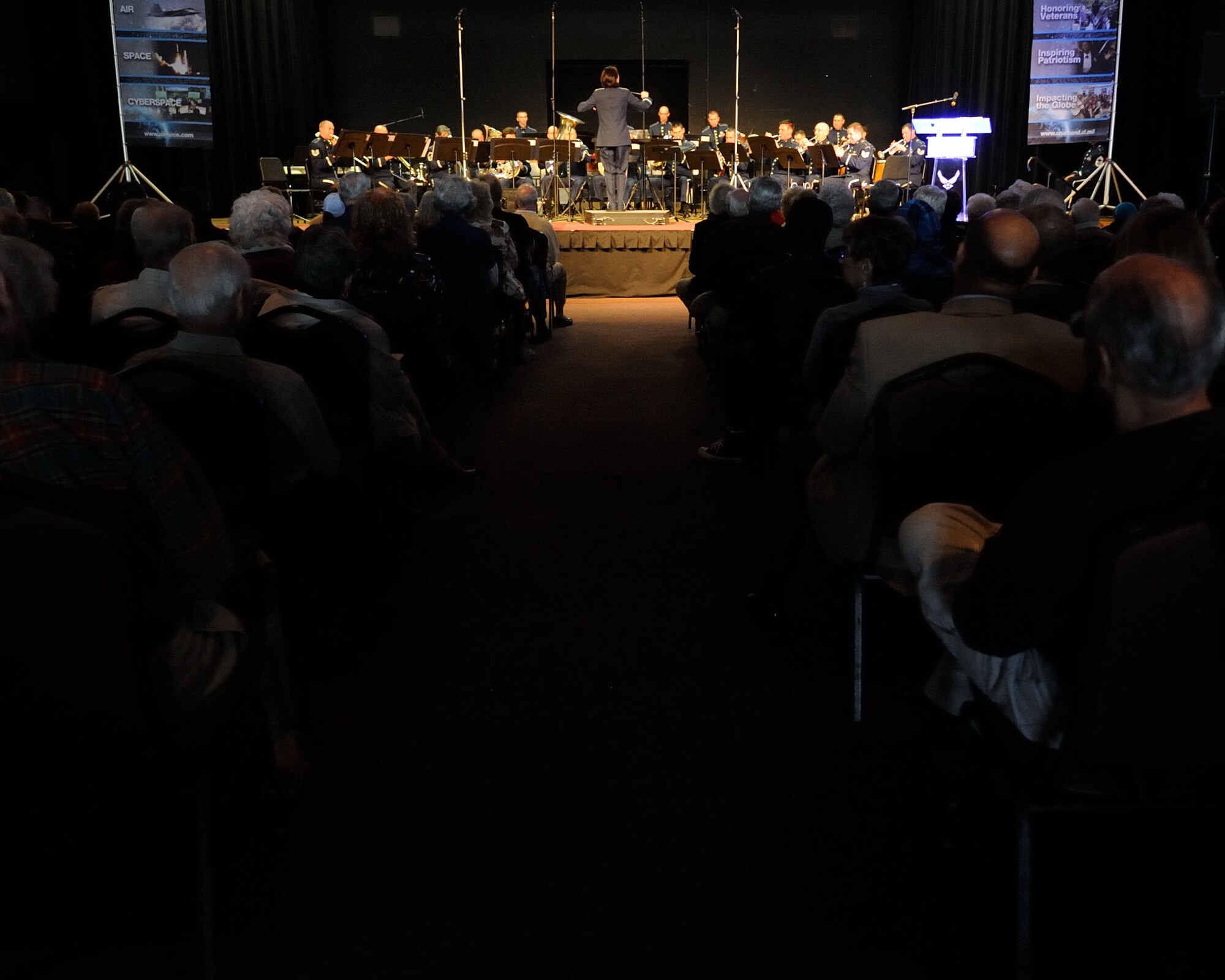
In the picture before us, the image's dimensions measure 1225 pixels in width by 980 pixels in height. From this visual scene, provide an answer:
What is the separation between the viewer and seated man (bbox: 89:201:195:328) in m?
3.30

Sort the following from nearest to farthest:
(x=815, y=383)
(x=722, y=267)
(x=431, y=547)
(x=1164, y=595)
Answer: (x=1164, y=595) < (x=815, y=383) < (x=431, y=547) < (x=722, y=267)

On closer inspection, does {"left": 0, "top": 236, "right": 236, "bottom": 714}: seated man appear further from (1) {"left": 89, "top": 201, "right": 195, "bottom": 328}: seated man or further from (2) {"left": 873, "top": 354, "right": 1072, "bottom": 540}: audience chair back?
(1) {"left": 89, "top": 201, "right": 195, "bottom": 328}: seated man

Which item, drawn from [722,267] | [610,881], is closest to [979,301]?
[610,881]

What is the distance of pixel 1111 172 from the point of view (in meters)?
11.5

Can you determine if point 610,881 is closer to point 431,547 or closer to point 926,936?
point 926,936

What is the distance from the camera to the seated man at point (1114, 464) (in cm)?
132

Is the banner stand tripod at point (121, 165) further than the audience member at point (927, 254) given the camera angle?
Yes

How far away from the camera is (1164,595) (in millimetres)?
1277

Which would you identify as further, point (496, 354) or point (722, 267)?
point (496, 354)

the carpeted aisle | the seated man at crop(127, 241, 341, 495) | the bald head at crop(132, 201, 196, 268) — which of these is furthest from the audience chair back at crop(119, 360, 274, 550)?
the bald head at crop(132, 201, 196, 268)

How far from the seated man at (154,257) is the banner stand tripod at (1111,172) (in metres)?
9.40

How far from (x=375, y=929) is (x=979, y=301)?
1.66m

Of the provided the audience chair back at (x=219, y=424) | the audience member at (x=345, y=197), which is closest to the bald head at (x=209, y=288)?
the audience chair back at (x=219, y=424)

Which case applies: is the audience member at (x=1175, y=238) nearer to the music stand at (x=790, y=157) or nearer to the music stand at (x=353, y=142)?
the music stand at (x=790, y=157)
